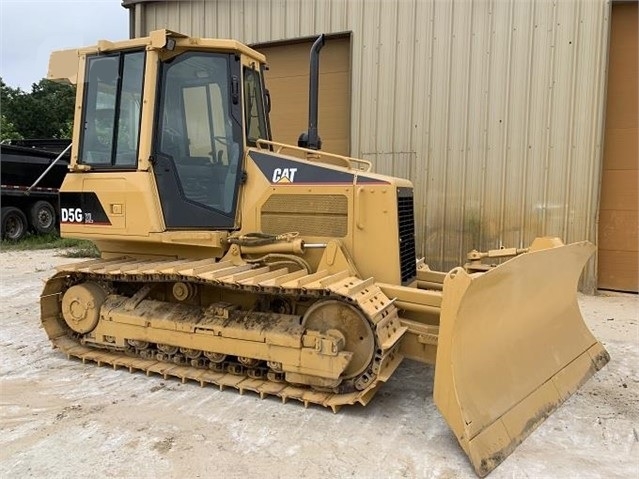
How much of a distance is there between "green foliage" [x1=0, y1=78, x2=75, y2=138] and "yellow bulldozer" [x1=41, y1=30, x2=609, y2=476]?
1298 inches

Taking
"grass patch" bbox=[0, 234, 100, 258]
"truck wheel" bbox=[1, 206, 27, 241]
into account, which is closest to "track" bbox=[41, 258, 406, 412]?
"grass patch" bbox=[0, 234, 100, 258]

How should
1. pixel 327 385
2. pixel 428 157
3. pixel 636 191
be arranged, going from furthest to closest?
1. pixel 428 157
2. pixel 636 191
3. pixel 327 385

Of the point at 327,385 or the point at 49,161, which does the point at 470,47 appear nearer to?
the point at 327,385

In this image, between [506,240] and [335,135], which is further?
[335,135]

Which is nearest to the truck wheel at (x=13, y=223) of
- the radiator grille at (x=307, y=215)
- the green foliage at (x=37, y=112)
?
the radiator grille at (x=307, y=215)

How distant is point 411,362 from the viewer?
17.0ft

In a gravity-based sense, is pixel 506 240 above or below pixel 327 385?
above

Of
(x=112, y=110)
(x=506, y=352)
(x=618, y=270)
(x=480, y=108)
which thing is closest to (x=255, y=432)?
(x=506, y=352)

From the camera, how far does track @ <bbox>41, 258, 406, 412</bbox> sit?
3.90m

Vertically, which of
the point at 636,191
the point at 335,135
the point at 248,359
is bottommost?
the point at 248,359

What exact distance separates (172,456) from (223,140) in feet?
8.76

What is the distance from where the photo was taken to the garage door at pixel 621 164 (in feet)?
26.5

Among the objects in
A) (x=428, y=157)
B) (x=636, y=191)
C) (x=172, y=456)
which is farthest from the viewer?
(x=428, y=157)

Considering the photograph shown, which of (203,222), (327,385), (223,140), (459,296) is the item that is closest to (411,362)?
(327,385)
